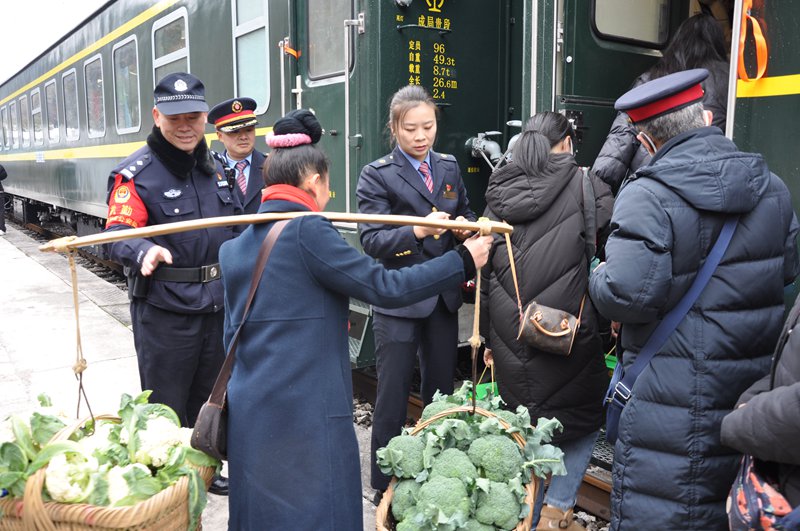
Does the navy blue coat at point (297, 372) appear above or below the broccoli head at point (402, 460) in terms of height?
above

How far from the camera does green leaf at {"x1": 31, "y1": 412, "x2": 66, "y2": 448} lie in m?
1.84

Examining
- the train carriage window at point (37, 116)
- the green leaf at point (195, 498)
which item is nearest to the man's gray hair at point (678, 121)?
the green leaf at point (195, 498)

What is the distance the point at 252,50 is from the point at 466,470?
4081 mm

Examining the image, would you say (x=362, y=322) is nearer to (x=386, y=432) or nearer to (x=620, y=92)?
(x=386, y=432)

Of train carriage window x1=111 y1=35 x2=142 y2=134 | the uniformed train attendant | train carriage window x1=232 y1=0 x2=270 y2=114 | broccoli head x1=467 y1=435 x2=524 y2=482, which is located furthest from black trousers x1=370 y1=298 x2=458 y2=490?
train carriage window x1=111 y1=35 x2=142 y2=134

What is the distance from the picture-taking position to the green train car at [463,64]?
2.41 meters

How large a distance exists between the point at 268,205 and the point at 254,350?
1.35 ft

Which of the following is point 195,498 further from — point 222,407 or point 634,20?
point 634,20

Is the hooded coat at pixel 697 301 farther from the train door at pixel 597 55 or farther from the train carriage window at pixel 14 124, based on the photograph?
the train carriage window at pixel 14 124

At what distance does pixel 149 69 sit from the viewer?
7418 millimetres

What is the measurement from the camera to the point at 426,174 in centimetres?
308

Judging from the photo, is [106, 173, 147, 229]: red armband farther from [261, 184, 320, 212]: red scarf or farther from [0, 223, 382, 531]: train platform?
[0, 223, 382, 531]: train platform

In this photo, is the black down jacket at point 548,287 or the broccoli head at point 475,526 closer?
the broccoli head at point 475,526

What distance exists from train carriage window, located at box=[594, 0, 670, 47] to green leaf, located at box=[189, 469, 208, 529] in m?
3.06
